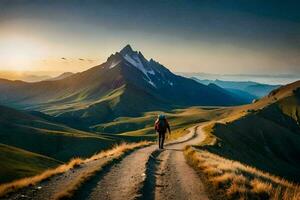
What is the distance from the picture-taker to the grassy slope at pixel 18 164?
86.4 meters

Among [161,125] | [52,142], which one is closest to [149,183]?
[161,125]

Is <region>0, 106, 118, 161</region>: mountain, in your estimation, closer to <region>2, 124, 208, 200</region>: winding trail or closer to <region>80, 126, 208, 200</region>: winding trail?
<region>80, 126, 208, 200</region>: winding trail

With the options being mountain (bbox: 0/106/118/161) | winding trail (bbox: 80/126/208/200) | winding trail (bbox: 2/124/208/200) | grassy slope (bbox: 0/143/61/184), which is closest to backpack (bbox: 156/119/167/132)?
winding trail (bbox: 80/126/208/200)

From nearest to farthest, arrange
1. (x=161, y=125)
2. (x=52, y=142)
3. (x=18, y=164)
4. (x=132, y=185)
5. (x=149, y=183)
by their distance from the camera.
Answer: (x=132, y=185)
(x=149, y=183)
(x=161, y=125)
(x=18, y=164)
(x=52, y=142)

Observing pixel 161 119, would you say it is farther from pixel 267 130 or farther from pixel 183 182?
pixel 267 130

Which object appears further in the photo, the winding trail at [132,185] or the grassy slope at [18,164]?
the grassy slope at [18,164]

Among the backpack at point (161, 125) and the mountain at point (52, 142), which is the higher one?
the backpack at point (161, 125)

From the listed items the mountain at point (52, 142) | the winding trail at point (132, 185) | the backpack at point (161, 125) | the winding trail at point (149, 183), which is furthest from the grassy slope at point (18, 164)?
the winding trail at point (132, 185)

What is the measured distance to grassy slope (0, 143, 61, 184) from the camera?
86.4m

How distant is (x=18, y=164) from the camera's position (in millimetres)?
99562

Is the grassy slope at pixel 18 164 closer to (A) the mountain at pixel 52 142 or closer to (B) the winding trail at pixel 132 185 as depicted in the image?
(A) the mountain at pixel 52 142

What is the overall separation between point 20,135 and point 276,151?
463 feet

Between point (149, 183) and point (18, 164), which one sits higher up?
point (149, 183)

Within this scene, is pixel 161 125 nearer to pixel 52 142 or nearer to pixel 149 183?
pixel 149 183
